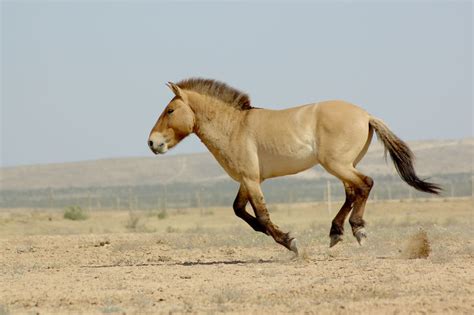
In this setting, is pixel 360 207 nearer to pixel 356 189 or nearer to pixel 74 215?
pixel 356 189

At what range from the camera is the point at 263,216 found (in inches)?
545

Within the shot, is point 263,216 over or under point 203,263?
over

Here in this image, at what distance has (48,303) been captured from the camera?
10.4 m

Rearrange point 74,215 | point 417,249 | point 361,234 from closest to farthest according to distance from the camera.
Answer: point 417,249 → point 361,234 → point 74,215

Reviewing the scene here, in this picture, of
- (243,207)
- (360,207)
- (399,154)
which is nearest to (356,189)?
(360,207)

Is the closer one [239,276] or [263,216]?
[239,276]

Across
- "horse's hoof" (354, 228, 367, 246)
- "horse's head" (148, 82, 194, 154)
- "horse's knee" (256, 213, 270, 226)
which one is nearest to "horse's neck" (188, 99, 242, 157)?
"horse's head" (148, 82, 194, 154)

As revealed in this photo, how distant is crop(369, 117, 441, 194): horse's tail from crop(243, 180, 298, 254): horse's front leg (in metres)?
1.73

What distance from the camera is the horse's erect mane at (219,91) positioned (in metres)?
14.6

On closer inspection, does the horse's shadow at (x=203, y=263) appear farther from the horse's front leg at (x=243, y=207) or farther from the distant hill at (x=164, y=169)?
the distant hill at (x=164, y=169)

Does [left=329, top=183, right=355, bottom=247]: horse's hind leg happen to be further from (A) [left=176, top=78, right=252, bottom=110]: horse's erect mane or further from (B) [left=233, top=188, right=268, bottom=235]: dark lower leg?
(A) [left=176, top=78, right=252, bottom=110]: horse's erect mane

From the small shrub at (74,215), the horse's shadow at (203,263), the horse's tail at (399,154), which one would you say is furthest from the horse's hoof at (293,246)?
the small shrub at (74,215)

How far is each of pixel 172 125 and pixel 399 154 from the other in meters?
3.17

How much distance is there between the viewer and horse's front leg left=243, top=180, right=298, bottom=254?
540 inches
